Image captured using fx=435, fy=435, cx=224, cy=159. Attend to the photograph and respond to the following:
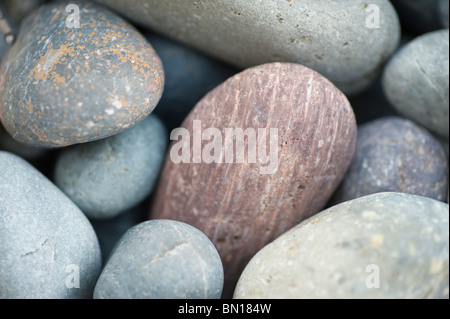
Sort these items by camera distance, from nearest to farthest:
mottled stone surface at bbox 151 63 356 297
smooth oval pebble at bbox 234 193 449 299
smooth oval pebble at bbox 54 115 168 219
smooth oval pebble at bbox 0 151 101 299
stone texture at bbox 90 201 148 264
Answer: smooth oval pebble at bbox 234 193 449 299, smooth oval pebble at bbox 0 151 101 299, mottled stone surface at bbox 151 63 356 297, smooth oval pebble at bbox 54 115 168 219, stone texture at bbox 90 201 148 264

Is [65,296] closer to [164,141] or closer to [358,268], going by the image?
[164,141]

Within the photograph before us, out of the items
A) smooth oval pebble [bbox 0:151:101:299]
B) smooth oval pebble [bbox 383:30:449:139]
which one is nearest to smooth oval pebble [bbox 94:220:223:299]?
smooth oval pebble [bbox 0:151:101:299]

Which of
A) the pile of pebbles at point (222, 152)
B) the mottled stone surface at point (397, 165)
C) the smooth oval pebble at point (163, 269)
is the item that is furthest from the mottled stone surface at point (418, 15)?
the smooth oval pebble at point (163, 269)

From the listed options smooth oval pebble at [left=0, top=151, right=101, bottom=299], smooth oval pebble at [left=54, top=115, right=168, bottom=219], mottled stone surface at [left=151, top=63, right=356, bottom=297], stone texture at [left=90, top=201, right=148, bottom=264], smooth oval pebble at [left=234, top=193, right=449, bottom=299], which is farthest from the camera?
stone texture at [left=90, top=201, right=148, bottom=264]

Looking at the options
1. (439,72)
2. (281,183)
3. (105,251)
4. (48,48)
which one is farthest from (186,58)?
(439,72)

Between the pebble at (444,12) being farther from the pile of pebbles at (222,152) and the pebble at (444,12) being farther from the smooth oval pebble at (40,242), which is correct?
the smooth oval pebble at (40,242)

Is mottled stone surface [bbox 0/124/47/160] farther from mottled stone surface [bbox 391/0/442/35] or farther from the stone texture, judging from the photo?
mottled stone surface [bbox 391/0/442/35]
